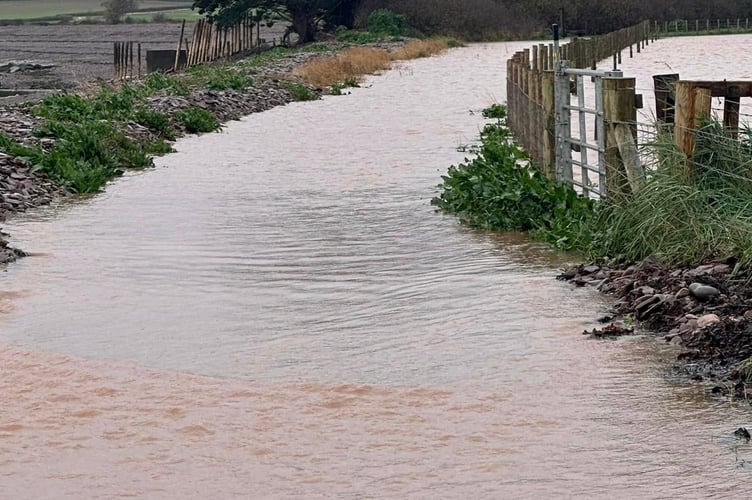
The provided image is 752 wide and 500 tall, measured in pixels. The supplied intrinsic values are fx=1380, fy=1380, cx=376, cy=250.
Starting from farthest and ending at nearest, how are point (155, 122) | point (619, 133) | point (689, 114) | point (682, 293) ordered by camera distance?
point (155, 122) < point (619, 133) < point (689, 114) < point (682, 293)

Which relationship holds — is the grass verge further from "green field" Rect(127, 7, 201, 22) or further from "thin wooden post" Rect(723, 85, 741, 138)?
"green field" Rect(127, 7, 201, 22)

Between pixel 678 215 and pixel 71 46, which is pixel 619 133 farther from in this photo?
pixel 71 46

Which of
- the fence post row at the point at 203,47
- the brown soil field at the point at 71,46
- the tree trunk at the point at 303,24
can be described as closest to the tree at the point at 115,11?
the brown soil field at the point at 71,46

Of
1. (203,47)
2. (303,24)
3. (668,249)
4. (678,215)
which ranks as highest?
(303,24)

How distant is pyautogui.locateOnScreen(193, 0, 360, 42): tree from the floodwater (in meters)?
55.7

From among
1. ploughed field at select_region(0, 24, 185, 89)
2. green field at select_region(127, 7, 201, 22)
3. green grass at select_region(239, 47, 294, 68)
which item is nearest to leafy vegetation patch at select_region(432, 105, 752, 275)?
ploughed field at select_region(0, 24, 185, 89)

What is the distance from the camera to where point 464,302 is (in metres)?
10.7

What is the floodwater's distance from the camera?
684 centimetres

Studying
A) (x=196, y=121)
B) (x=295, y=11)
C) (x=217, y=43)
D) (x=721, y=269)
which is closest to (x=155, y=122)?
(x=196, y=121)

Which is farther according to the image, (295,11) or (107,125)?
(295,11)

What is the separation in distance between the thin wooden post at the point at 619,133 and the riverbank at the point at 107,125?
18.5 feet

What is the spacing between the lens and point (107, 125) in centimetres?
2391

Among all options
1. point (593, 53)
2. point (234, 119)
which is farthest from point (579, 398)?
point (593, 53)

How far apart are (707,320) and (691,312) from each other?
1.36ft
